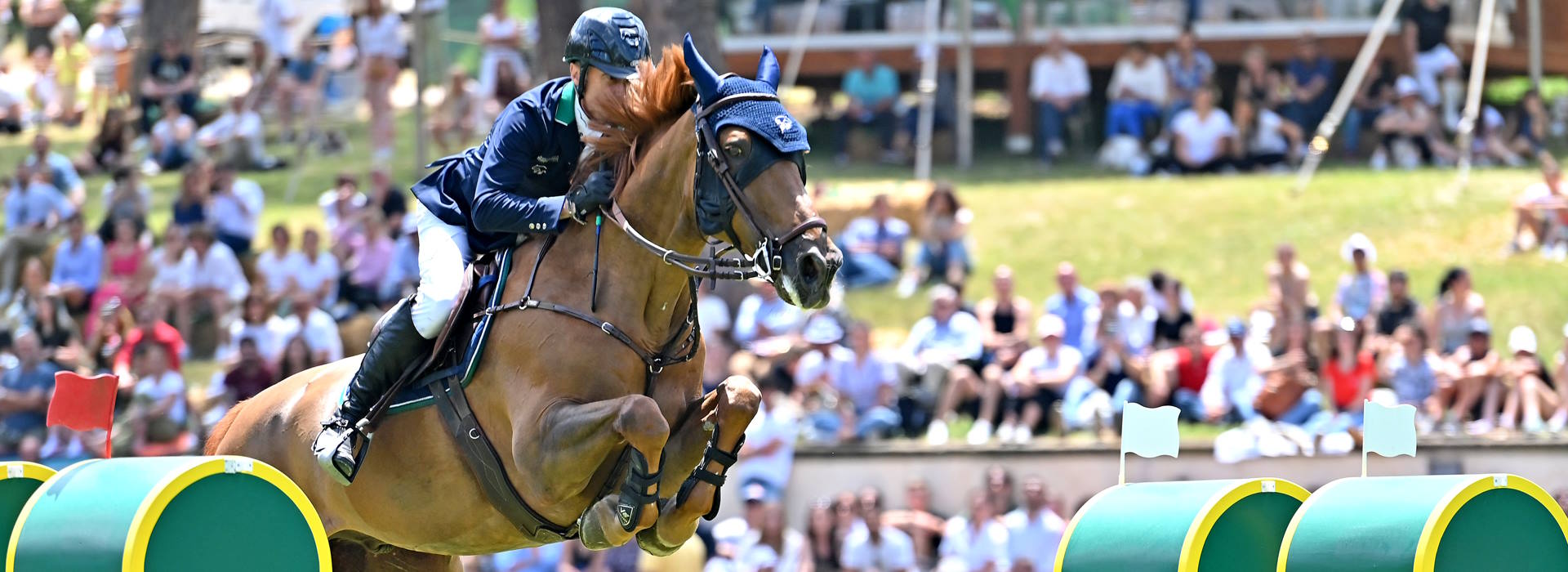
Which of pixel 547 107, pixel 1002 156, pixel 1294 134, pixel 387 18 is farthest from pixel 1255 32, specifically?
pixel 547 107

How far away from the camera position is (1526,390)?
500 inches

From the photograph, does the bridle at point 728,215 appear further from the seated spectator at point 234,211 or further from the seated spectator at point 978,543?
the seated spectator at point 234,211

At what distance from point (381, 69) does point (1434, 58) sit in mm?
11143

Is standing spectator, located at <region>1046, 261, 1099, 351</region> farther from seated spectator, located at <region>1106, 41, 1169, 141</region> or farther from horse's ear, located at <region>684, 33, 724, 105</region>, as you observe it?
horse's ear, located at <region>684, 33, 724, 105</region>

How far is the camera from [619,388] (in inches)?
256

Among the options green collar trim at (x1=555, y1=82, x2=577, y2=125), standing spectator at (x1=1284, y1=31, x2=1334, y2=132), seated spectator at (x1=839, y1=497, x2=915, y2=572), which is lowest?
seated spectator at (x1=839, y1=497, x2=915, y2=572)

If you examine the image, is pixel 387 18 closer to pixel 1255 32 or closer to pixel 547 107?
pixel 1255 32

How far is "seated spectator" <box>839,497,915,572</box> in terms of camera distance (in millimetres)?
12664

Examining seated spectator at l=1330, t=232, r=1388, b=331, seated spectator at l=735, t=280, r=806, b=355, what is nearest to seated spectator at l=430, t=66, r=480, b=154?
seated spectator at l=735, t=280, r=806, b=355

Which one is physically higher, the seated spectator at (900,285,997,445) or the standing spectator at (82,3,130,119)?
the standing spectator at (82,3,130,119)

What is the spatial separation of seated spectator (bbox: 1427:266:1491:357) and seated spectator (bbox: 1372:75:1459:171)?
22.8 feet

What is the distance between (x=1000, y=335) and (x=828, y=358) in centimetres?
127

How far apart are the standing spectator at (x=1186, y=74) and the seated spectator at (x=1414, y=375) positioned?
7820mm

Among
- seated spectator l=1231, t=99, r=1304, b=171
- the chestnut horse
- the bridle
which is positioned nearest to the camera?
the bridle
